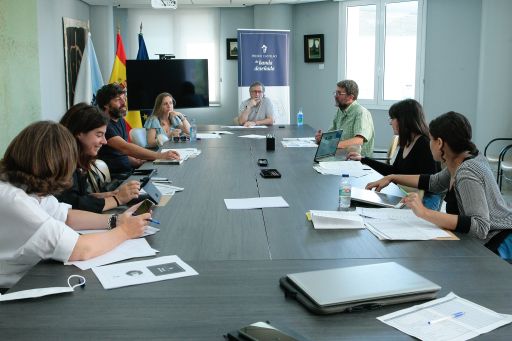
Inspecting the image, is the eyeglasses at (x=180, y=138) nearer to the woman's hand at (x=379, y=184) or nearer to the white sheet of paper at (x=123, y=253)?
the woman's hand at (x=379, y=184)

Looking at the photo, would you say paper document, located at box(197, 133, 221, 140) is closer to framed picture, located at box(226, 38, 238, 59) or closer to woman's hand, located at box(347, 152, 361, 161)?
woman's hand, located at box(347, 152, 361, 161)

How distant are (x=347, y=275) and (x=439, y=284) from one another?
0.30m

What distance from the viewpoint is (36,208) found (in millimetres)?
1902

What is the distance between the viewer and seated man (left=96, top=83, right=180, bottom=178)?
4254 millimetres

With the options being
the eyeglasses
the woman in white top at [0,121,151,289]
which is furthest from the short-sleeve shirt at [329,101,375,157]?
the woman in white top at [0,121,151,289]

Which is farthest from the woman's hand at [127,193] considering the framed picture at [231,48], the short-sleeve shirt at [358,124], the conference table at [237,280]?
the framed picture at [231,48]

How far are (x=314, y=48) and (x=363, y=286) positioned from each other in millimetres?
7954

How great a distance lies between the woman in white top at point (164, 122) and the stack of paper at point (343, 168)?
2.04 metres

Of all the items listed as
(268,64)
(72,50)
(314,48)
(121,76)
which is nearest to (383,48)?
(314,48)

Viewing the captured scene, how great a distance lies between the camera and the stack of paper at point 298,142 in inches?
200

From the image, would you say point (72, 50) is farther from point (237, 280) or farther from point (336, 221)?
point (237, 280)

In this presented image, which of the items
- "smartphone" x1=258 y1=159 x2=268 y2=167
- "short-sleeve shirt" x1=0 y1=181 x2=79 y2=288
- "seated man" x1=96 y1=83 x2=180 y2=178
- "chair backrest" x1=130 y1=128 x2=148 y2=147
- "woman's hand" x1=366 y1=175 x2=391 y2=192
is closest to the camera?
"short-sleeve shirt" x1=0 y1=181 x2=79 y2=288

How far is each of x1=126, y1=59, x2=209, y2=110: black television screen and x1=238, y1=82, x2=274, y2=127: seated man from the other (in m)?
1.51

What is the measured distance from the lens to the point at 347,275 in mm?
1677
